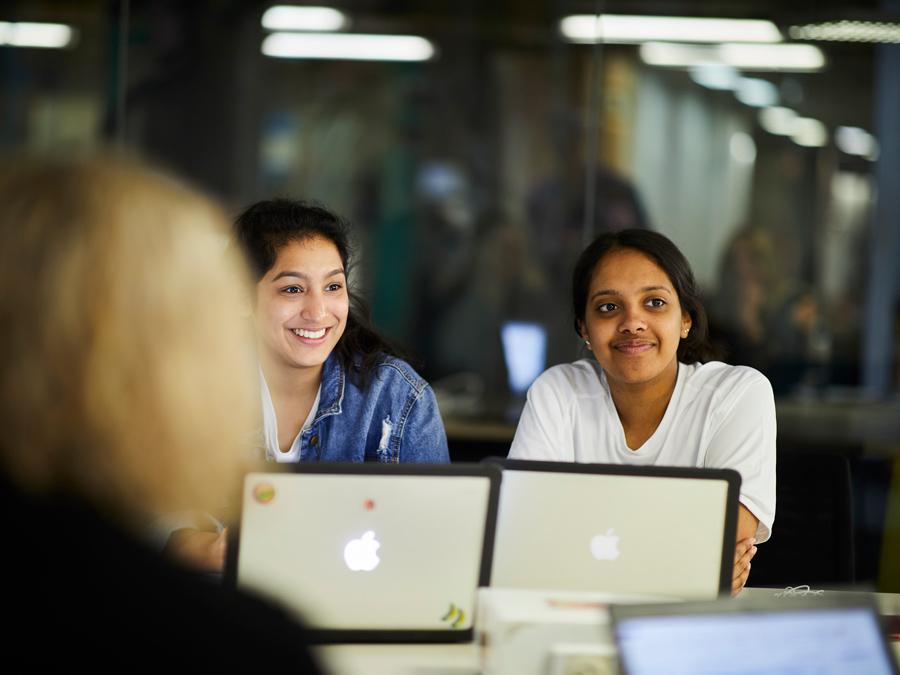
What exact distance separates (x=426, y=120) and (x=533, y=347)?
188 cm

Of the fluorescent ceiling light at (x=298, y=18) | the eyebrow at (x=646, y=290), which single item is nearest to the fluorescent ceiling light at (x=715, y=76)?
the fluorescent ceiling light at (x=298, y=18)

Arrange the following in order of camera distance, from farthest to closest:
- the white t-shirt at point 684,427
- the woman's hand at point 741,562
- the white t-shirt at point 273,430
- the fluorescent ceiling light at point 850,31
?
the fluorescent ceiling light at point 850,31 → the white t-shirt at point 273,430 → the white t-shirt at point 684,427 → the woman's hand at point 741,562

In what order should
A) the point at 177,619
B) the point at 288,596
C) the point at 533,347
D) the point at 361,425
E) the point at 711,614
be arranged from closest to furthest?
the point at 177,619
the point at 711,614
the point at 288,596
the point at 361,425
the point at 533,347

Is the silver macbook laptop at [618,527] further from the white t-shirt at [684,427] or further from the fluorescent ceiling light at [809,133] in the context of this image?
the fluorescent ceiling light at [809,133]

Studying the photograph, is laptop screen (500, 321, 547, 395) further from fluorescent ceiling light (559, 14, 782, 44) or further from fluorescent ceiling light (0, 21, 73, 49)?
fluorescent ceiling light (0, 21, 73, 49)

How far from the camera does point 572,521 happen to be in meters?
1.96

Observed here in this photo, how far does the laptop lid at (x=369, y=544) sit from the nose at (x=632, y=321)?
3.24 ft

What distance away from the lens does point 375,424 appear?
2.77 meters

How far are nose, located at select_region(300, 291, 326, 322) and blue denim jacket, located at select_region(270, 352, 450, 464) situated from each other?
0.15 meters

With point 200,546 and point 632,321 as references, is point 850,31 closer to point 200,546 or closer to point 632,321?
point 632,321

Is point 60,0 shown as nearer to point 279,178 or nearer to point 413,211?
point 279,178

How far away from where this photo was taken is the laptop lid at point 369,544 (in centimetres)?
187

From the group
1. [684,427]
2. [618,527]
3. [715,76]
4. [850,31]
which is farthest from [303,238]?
[850,31]

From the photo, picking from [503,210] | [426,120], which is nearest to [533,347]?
[503,210]
